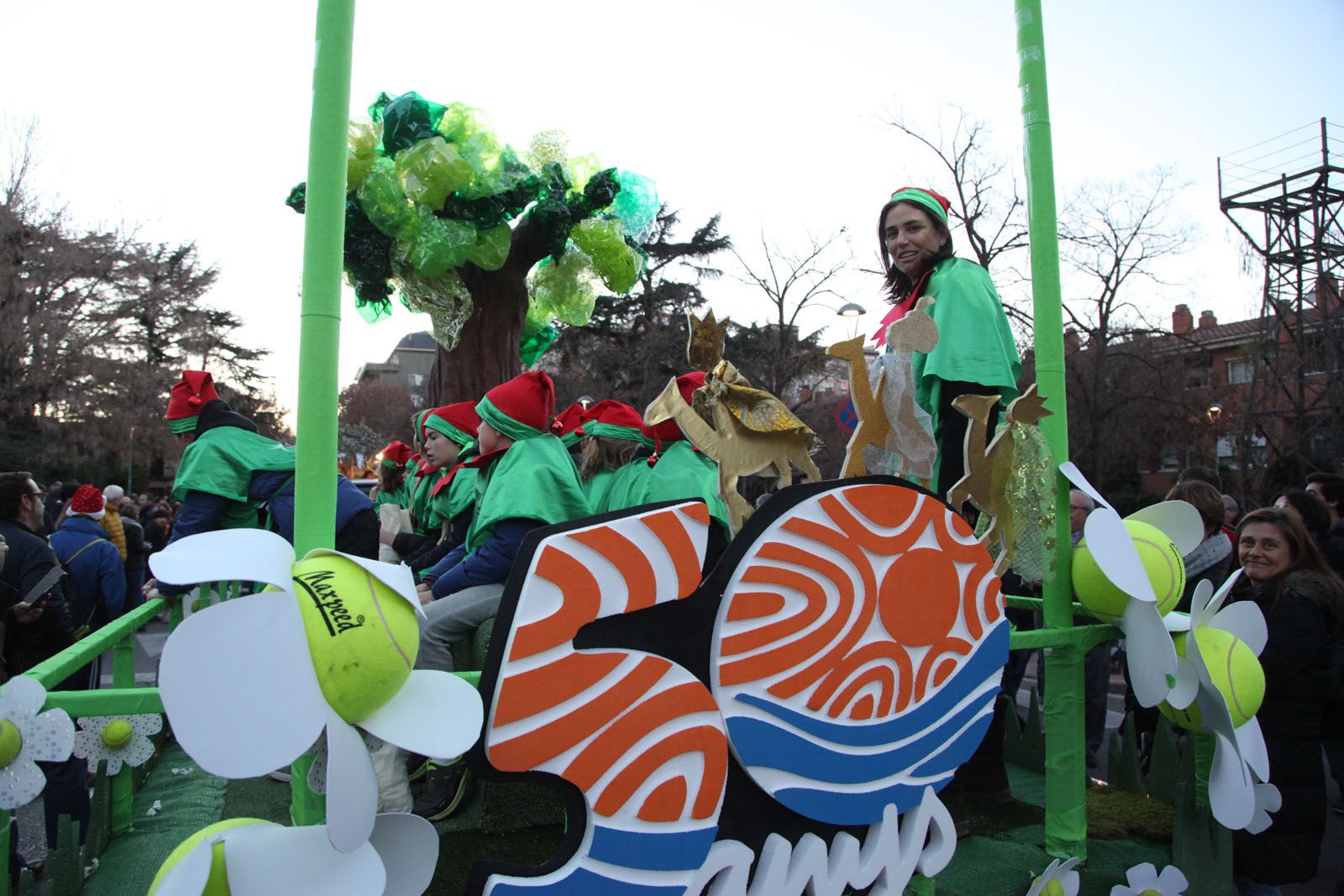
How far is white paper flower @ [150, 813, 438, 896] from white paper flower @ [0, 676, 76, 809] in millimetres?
258

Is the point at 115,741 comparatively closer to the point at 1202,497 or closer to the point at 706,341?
the point at 706,341

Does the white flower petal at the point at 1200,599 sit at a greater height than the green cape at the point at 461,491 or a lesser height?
lesser

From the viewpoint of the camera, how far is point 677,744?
1774mm

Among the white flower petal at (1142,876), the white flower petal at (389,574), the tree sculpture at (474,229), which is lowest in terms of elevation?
the white flower petal at (1142,876)

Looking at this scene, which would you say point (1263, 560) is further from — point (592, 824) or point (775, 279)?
point (775, 279)

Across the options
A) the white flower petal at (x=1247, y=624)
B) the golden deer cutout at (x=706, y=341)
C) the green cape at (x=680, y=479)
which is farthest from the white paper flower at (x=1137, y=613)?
the green cape at (x=680, y=479)

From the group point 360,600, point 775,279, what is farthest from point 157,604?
point 775,279

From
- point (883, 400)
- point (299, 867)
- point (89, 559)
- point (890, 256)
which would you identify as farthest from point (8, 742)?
point (89, 559)

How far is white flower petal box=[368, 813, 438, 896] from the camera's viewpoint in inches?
59.9

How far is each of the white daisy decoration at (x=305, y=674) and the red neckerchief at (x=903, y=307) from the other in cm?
176

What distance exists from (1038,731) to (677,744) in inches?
108

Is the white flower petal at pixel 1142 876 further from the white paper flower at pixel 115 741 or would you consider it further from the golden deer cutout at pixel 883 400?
the white paper flower at pixel 115 741

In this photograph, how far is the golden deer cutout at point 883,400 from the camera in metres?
2.46

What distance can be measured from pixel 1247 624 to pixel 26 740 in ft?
10.0
